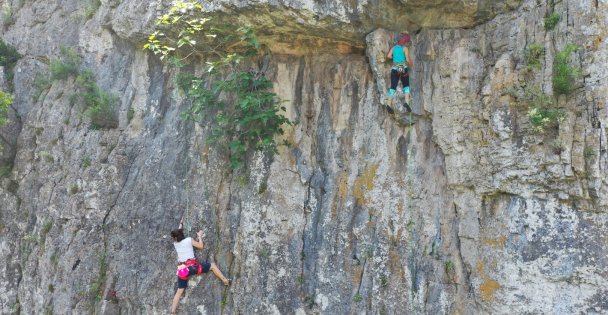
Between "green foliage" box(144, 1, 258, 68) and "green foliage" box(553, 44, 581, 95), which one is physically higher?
"green foliage" box(144, 1, 258, 68)

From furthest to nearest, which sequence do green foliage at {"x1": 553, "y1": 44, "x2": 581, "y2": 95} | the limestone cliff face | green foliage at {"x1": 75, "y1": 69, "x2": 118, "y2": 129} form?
green foliage at {"x1": 75, "y1": 69, "x2": 118, "y2": 129}
the limestone cliff face
green foliage at {"x1": 553, "y1": 44, "x2": 581, "y2": 95}

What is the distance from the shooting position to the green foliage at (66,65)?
10.0 meters

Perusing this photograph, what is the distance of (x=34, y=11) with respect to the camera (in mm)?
11281

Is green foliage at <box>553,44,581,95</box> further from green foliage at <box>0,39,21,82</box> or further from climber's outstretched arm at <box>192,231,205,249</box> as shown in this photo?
green foliage at <box>0,39,21,82</box>

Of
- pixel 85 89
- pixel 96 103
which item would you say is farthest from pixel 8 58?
pixel 96 103

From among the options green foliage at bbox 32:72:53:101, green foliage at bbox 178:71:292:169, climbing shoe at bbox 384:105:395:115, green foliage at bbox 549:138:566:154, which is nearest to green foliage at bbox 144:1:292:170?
green foliage at bbox 178:71:292:169

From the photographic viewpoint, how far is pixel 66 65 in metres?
10.0

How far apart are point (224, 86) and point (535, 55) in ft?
16.6

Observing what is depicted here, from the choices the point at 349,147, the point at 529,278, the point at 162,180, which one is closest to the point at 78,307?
the point at 162,180

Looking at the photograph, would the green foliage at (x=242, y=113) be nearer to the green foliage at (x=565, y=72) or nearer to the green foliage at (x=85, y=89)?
the green foliage at (x=85, y=89)

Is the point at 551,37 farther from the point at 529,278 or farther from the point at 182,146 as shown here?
the point at 182,146

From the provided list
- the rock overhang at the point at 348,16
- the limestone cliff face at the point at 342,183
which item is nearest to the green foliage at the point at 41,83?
the limestone cliff face at the point at 342,183

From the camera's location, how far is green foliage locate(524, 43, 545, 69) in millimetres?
6895

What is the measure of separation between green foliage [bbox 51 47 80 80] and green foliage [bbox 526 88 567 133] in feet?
29.8
